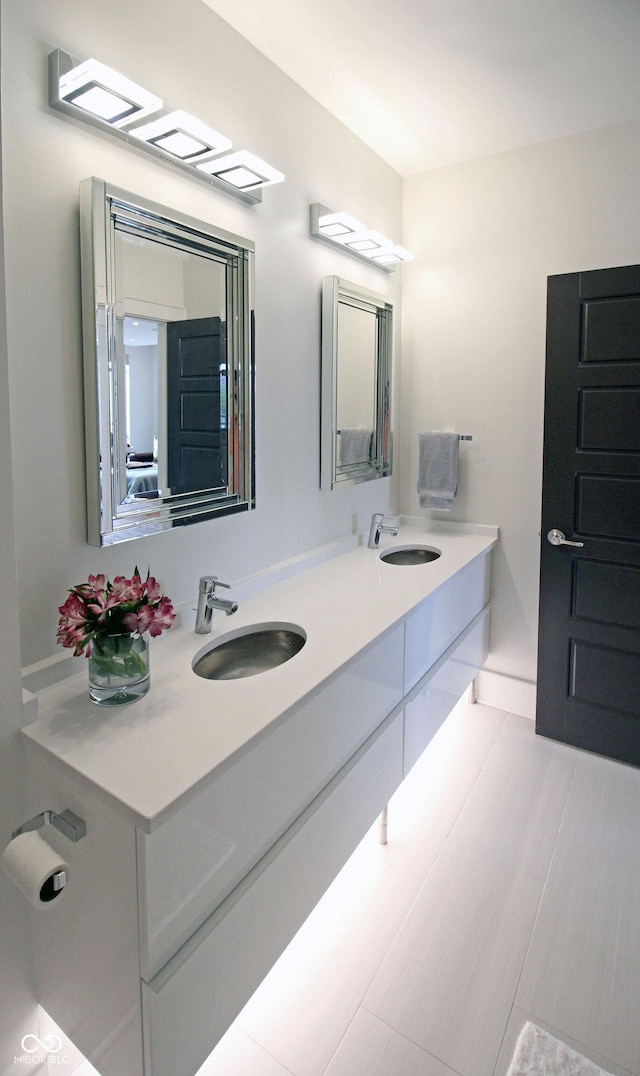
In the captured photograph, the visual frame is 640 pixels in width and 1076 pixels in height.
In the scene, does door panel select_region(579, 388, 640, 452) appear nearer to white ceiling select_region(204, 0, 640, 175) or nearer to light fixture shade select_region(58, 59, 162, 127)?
white ceiling select_region(204, 0, 640, 175)

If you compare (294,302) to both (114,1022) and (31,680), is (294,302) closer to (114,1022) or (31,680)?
(31,680)

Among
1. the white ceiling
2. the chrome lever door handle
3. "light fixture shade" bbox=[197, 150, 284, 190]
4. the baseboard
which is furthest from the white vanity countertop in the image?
the white ceiling

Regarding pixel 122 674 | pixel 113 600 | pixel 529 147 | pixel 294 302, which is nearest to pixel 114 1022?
pixel 122 674

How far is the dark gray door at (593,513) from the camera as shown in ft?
7.94

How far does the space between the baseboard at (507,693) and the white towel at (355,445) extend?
49.0 inches

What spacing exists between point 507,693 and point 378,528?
1.07 metres

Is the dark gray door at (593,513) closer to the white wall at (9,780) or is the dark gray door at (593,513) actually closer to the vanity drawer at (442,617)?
the vanity drawer at (442,617)

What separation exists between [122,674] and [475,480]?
6.75ft

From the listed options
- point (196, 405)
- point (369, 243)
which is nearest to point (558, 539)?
point (369, 243)

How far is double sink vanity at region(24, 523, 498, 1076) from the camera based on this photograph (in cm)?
106

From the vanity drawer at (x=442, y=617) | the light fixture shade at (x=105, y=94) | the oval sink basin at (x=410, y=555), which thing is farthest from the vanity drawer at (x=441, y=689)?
the light fixture shade at (x=105, y=94)

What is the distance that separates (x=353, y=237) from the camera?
233 cm

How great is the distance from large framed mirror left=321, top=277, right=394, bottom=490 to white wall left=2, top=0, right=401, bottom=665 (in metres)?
0.06

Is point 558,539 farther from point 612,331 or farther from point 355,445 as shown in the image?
point 355,445
